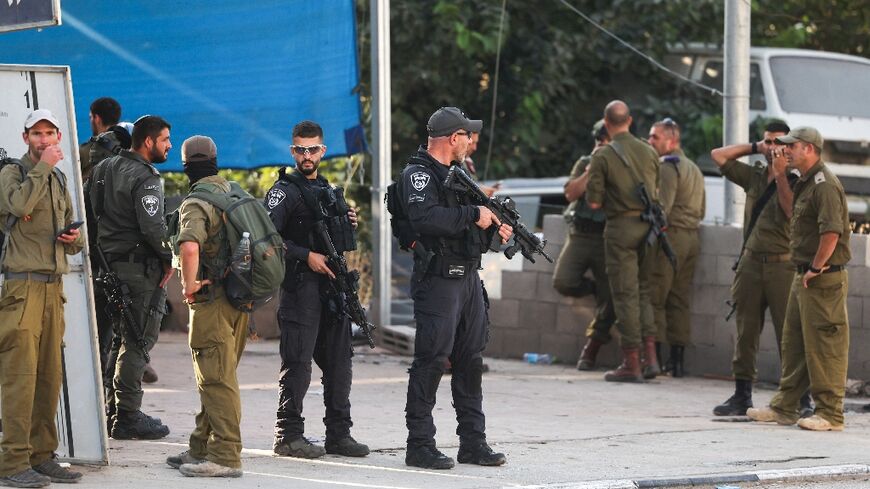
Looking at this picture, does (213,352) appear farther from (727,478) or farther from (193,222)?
(727,478)

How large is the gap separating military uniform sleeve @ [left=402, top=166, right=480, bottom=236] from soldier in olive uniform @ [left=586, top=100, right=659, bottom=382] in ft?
14.6

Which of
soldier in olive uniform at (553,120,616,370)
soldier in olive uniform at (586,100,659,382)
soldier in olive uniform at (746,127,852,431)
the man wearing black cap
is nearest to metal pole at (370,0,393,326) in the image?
soldier in olive uniform at (553,120,616,370)

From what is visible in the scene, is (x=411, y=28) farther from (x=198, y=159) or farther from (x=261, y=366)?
(x=198, y=159)

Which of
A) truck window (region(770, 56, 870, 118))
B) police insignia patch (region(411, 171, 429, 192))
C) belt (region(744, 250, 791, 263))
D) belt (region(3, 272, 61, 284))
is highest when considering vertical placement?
truck window (region(770, 56, 870, 118))

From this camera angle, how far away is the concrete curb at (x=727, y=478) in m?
7.49

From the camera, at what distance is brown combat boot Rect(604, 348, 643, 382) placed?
12211 mm

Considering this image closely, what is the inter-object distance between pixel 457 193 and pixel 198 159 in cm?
136

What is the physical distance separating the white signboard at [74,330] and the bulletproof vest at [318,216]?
1.21 m

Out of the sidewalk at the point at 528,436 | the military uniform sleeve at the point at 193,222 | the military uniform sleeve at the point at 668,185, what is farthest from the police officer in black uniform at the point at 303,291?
the military uniform sleeve at the point at 668,185

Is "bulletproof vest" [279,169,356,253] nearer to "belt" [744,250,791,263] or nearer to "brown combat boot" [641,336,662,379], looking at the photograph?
"belt" [744,250,791,263]

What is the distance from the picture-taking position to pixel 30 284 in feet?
22.9

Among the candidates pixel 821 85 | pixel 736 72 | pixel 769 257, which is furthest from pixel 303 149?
pixel 821 85

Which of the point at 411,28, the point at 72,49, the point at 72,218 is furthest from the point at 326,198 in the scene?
the point at 411,28

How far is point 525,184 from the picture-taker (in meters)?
15.7
